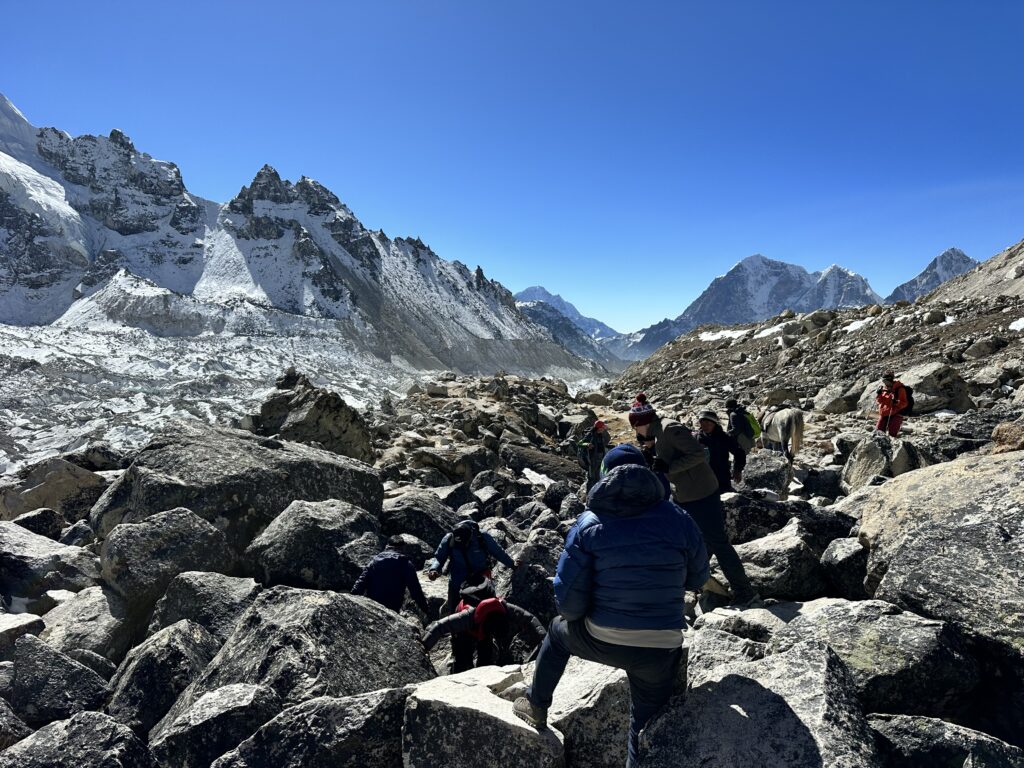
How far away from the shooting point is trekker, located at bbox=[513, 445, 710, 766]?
12.4ft

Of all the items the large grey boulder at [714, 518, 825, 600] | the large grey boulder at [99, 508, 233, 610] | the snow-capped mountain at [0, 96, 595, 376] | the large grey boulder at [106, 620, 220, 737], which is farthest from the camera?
the snow-capped mountain at [0, 96, 595, 376]

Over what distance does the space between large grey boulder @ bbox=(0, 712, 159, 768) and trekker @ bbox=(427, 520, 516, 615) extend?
308 centimetres

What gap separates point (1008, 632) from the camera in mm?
4258

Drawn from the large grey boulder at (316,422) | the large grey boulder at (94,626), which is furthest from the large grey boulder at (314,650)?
the large grey boulder at (316,422)

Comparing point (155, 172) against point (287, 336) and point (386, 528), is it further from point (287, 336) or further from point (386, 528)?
point (386, 528)

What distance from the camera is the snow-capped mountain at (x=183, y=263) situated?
12444 centimetres

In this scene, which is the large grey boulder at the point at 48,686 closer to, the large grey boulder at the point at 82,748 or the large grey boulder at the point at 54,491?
the large grey boulder at the point at 82,748

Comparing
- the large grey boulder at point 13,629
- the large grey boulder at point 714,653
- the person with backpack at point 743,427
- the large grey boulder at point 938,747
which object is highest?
the person with backpack at point 743,427

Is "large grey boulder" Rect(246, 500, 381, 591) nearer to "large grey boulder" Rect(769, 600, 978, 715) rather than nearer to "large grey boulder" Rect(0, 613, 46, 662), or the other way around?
"large grey boulder" Rect(0, 613, 46, 662)

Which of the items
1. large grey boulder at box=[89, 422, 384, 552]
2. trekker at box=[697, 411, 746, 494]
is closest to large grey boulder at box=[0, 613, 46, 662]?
large grey boulder at box=[89, 422, 384, 552]

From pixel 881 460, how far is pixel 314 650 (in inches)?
370

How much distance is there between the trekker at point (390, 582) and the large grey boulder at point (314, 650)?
95cm

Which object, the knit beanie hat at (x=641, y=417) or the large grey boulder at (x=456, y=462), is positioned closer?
the knit beanie hat at (x=641, y=417)

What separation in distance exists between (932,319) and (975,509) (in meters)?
32.9
